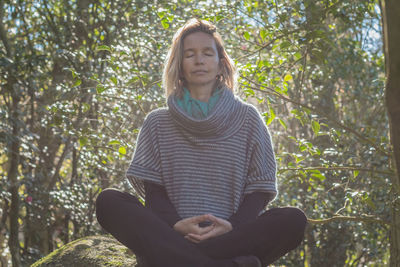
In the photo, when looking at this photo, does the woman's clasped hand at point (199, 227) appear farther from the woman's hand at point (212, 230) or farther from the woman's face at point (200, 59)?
the woman's face at point (200, 59)

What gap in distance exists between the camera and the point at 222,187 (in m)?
2.81

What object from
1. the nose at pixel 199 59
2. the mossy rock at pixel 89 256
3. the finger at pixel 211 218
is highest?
the nose at pixel 199 59

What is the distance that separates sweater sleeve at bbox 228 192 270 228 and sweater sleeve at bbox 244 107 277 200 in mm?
29

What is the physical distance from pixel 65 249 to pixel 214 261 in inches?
50.4

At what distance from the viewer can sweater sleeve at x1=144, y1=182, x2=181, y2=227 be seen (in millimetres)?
2688

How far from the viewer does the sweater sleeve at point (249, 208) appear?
8.71 feet

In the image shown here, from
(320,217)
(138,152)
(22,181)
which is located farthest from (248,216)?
(22,181)

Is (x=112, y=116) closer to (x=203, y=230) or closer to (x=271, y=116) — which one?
(x=271, y=116)

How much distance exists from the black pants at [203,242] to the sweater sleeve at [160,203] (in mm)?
142

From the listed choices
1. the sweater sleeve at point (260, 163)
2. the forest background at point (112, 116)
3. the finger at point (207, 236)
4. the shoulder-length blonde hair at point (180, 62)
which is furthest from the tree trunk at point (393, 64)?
the forest background at point (112, 116)

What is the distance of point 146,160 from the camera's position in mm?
2861

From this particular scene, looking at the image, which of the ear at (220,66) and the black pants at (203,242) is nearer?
the black pants at (203,242)

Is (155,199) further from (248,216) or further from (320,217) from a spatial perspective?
(320,217)

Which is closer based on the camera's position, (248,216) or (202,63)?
(248,216)
